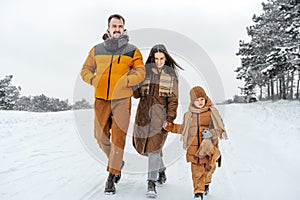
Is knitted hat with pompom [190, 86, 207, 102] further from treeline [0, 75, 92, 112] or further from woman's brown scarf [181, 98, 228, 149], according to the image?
treeline [0, 75, 92, 112]

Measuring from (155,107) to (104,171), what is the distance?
1.72 metres

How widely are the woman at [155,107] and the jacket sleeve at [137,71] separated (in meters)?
0.17

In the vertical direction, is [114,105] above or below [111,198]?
above

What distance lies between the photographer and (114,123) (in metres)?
3.85

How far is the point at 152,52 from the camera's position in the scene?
4.08m

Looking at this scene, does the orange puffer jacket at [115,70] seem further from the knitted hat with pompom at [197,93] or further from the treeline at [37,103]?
the treeline at [37,103]

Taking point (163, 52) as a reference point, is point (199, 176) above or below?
below

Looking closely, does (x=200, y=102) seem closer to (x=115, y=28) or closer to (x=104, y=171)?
(x=115, y=28)

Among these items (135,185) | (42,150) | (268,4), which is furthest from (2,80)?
(135,185)

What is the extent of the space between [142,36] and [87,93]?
49.5 inches

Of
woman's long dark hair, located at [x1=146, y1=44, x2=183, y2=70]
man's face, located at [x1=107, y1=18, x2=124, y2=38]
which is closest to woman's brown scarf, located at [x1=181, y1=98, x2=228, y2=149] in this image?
woman's long dark hair, located at [x1=146, y1=44, x2=183, y2=70]

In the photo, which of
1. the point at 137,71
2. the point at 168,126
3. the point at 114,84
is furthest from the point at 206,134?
the point at 114,84

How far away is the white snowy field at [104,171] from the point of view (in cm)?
373

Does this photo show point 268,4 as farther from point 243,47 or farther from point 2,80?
point 2,80
